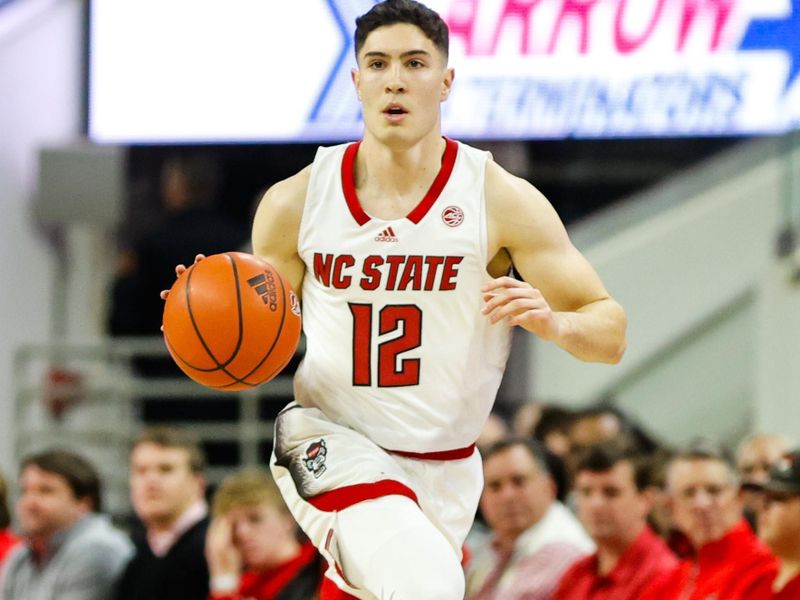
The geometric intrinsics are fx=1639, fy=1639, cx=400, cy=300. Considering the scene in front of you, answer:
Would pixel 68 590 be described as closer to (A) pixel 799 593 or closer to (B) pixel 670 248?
(A) pixel 799 593

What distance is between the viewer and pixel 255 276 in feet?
16.6

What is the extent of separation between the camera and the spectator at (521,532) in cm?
717

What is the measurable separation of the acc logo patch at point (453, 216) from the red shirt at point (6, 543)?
159 inches

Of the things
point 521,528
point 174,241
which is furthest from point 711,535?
point 174,241

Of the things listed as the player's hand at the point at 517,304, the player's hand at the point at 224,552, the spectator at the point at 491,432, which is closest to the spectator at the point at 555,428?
the spectator at the point at 491,432

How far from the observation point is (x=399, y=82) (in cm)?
519

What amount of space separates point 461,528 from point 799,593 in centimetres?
126

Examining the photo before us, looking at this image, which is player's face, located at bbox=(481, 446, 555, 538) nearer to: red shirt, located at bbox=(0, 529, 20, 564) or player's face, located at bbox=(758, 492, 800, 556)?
player's face, located at bbox=(758, 492, 800, 556)

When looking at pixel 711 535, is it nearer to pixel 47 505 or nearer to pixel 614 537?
pixel 614 537

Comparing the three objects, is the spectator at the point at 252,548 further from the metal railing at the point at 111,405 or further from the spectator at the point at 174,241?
the metal railing at the point at 111,405

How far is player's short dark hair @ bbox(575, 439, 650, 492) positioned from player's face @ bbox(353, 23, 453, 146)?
2276 millimetres

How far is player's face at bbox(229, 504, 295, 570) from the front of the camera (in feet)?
24.5

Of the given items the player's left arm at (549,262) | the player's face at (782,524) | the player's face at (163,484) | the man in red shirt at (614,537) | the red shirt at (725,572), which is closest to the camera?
the player's left arm at (549,262)

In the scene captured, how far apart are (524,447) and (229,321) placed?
277cm
